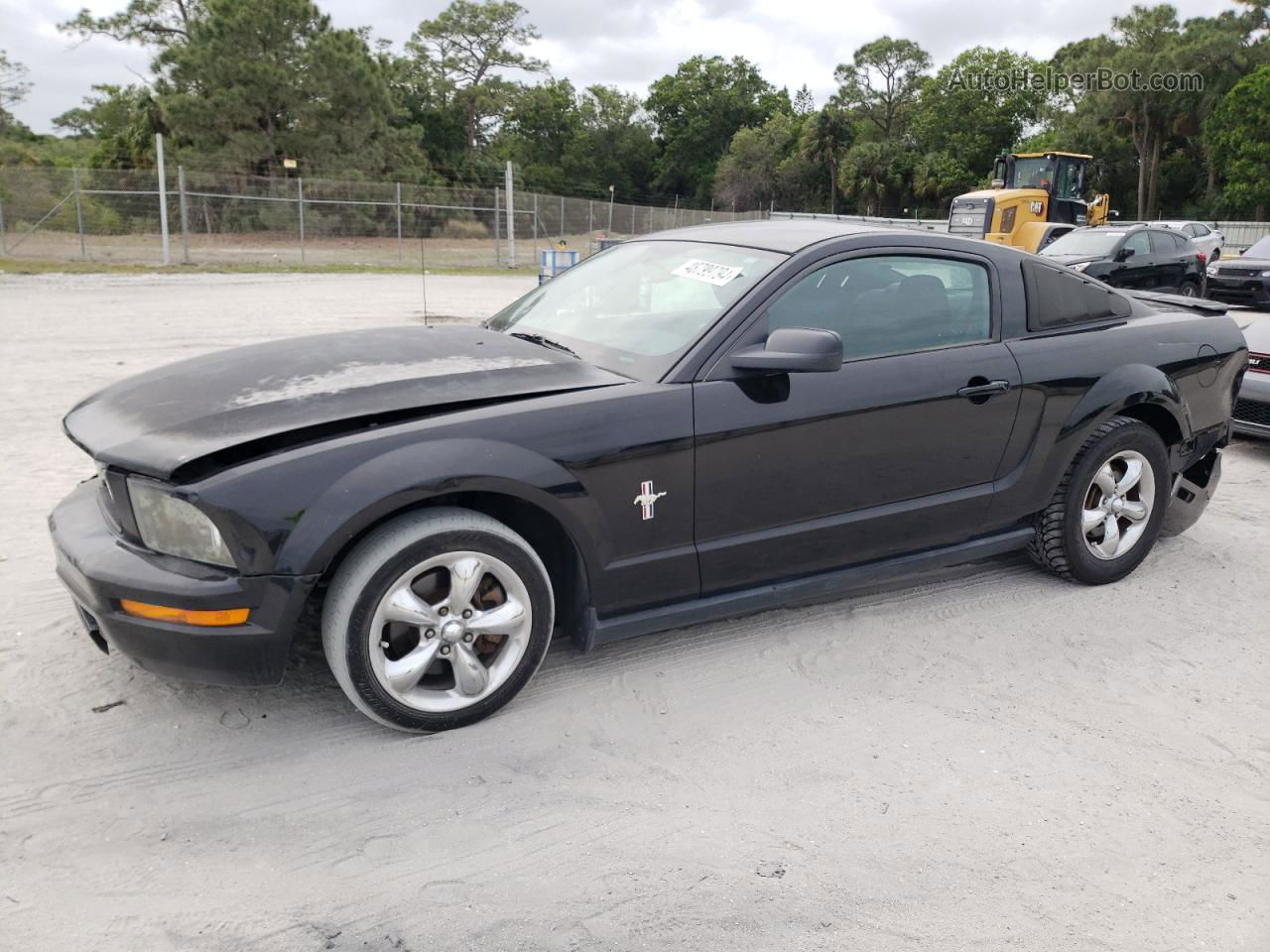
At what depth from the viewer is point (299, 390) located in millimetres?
3211

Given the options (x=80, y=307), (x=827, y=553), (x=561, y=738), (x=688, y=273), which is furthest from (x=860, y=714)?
(x=80, y=307)

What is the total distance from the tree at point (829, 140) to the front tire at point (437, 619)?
70599 mm

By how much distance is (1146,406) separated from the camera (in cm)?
449

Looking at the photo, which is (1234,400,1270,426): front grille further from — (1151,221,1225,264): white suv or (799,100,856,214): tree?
(799,100,856,214): tree

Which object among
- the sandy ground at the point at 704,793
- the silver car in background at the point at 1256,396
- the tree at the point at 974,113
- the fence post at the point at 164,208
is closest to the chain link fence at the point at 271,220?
the fence post at the point at 164,208

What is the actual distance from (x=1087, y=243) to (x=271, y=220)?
22.0 meters

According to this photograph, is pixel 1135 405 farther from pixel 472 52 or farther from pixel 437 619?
pixel 472 52

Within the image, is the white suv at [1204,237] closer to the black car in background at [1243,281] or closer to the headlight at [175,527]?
the black car in background at [1243,281]

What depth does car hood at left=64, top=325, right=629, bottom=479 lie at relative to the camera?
115 inches

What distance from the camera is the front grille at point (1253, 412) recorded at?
276 inches

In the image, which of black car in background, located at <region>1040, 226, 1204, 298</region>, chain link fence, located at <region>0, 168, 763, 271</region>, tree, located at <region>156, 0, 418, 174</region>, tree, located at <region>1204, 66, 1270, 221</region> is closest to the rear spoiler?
black car in background, located at <region>1040, 226, 1204, 298</region>

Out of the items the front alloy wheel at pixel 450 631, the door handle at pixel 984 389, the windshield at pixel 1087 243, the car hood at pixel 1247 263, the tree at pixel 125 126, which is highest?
the tree at pixel 125 126

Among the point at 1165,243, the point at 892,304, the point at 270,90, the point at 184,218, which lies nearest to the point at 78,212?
the point at 184,218

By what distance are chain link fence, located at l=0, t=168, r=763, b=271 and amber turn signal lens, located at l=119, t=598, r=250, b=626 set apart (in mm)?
22856
